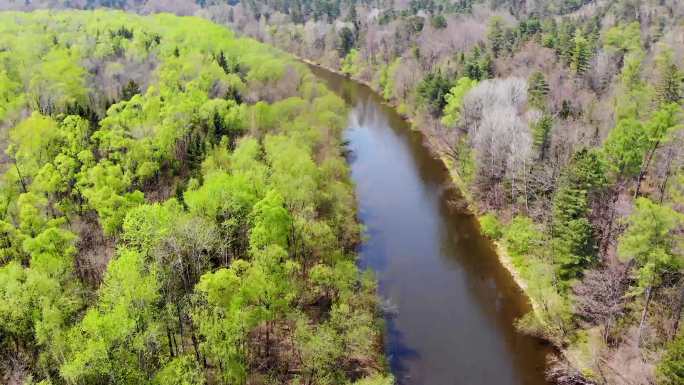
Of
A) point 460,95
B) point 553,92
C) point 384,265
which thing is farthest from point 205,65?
point 553,92

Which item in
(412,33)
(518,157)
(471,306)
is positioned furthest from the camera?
(412,33)

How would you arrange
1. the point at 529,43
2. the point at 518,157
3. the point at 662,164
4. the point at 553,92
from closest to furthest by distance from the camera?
1. the point at 662,164
2. the point at 518,157
3. the point at 553,92
4. the point at 529,43

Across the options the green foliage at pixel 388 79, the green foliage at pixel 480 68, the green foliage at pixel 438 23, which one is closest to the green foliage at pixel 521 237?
the green foliage at pixel 480 68

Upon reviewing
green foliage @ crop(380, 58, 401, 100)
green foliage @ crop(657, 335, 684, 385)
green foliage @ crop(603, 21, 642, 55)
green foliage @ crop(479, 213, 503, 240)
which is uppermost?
green foliage @ crop(603, 21, 642, 55)

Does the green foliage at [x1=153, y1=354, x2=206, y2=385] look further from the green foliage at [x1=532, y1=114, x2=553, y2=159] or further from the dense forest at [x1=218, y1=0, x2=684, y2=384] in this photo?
the green foliage at [x1=532, y1=114, x2=553, y2=159]

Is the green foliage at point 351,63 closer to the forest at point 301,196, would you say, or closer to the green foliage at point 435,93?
the forest at point 301,196

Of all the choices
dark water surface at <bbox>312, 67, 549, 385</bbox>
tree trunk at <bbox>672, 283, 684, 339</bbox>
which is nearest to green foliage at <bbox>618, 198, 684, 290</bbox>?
tree trunk at <bbox>672, 283, 684, 339</bbox>

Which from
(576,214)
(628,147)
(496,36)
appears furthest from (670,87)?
(496,36)

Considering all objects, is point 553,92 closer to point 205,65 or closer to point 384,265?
point 384,265
